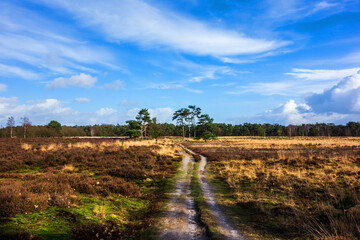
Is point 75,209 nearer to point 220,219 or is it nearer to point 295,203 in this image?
point 220,219

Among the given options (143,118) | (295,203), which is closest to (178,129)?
(143,118)

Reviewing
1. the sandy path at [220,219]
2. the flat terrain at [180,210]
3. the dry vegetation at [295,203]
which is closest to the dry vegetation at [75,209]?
the flat terrain at [180,210]

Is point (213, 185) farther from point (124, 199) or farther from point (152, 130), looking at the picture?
point (152, 130)

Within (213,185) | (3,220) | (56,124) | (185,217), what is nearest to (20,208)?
(3,220)

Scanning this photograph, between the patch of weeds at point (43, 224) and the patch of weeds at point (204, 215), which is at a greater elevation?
the patch of weeds at point (43, 224)

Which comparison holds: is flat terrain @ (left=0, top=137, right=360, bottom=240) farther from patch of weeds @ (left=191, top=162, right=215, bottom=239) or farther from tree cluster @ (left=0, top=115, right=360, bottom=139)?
tree cluster @ (left=0, top=115, right=360, bottom=139)

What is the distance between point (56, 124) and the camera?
271 feet

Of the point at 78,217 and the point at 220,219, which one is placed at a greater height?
the point at 78,217

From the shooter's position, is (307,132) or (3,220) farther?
(307,132)

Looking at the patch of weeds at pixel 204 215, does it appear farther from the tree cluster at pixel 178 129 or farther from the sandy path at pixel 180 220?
the tree cluster at pixel 178 129

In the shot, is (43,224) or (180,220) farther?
(180,220)

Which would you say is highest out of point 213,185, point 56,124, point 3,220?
point 56,124

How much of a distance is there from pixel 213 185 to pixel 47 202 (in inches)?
408

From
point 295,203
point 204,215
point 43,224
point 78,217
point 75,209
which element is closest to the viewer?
point 43,224
